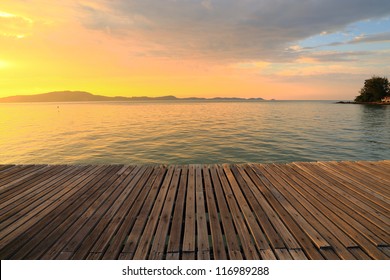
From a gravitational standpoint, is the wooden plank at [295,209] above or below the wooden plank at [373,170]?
below

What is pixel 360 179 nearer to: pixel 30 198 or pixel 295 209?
pixel 295 209

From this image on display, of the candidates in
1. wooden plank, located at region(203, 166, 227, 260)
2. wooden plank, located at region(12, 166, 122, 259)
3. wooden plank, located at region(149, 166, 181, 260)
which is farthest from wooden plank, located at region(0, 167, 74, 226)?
wooden plank, located at region(203, 166, 227, 260)

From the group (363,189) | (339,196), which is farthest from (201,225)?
(363,189)

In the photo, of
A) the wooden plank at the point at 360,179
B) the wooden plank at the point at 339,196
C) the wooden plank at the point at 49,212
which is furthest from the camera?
the wooden plank at the point at 360,179

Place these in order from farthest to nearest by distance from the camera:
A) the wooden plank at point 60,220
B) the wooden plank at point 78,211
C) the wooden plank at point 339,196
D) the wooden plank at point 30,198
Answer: the wooden plank at point 30,198
the wooden plank at point 339,196
the wooden plank at point 78,211
the wooden plank at point 60,220

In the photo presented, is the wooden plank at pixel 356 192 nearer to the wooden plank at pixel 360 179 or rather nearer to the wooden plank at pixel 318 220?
the wooden plank at pixel 360 179

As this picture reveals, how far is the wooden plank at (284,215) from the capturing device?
134 inches

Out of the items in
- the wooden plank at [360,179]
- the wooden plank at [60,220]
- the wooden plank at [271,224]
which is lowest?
the wooden plank at [60,220]

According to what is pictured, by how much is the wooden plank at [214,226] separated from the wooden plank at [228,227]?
9 cm

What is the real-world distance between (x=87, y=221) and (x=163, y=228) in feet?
5.30

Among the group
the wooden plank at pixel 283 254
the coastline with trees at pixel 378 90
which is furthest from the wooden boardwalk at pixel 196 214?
the coastline with trees at pixel 378 90

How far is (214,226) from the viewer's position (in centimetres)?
407
